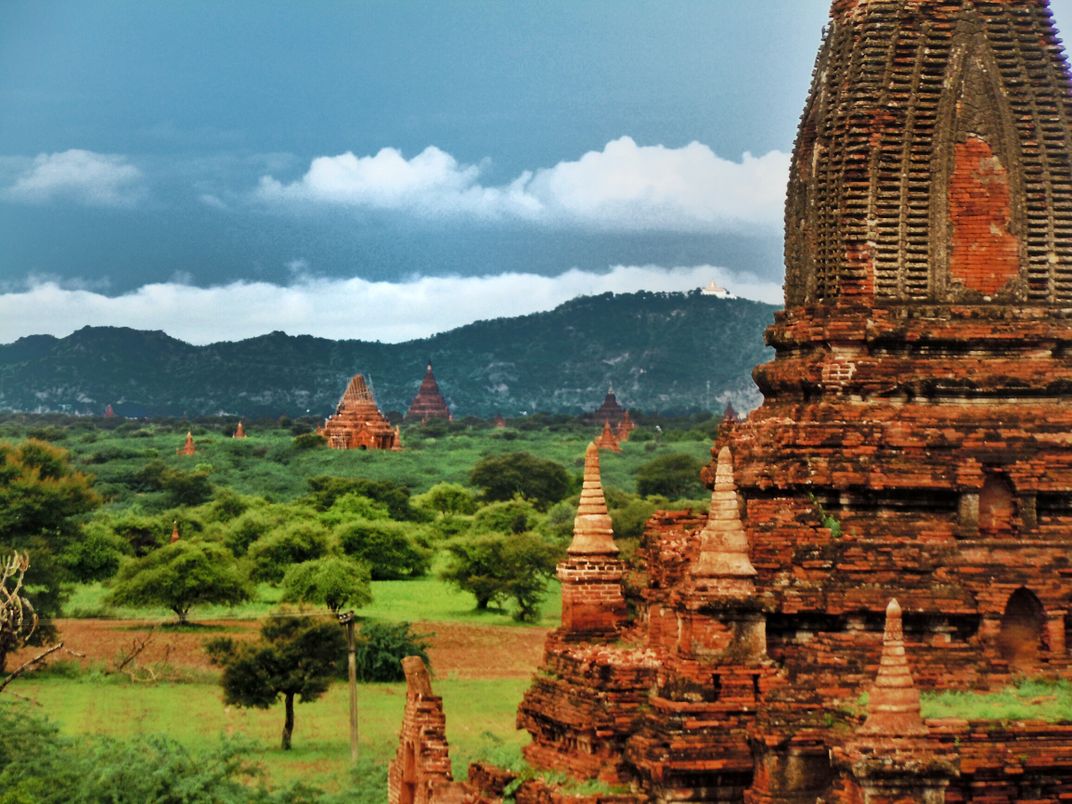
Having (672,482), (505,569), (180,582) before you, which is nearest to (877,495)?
(180,582)

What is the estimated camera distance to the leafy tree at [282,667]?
42469 millimetres

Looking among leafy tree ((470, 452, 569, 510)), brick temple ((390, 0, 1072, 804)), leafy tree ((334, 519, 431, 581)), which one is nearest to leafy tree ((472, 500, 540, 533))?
leafy tree ((334, 519, 431, 581))

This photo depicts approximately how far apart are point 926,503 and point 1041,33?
489 centimetres

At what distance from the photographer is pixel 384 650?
49.9 meters

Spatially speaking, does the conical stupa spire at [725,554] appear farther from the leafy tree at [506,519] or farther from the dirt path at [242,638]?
the leafy tree at [506,519]

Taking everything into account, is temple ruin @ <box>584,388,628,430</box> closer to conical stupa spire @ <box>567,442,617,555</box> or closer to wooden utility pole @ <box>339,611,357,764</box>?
wooden utility pole @ <box>339,611,357,764</box>

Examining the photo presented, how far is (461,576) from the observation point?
6494 centimetres

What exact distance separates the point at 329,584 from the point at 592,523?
35.9m

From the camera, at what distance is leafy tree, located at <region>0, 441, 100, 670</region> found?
58.7m

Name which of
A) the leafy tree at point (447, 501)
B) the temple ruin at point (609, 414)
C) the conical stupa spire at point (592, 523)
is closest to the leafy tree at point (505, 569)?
the leafy tree at point (447, 501)

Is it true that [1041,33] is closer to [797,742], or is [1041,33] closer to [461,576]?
[797,742]

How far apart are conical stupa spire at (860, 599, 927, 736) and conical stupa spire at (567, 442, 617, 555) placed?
4998mm

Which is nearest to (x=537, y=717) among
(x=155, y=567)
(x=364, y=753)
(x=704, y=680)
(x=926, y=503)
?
(x=704, y=680)

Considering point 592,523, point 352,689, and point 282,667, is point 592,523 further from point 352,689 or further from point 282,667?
point 282,667
